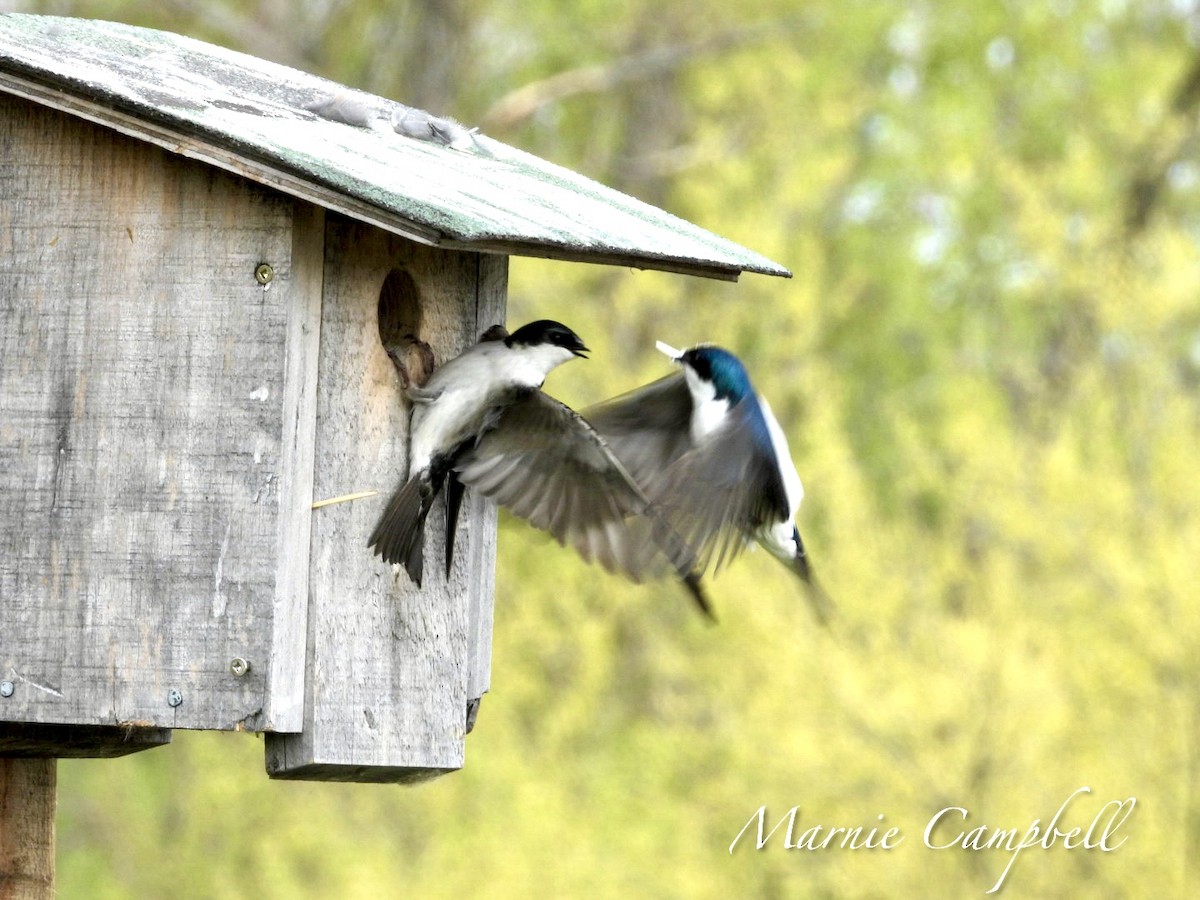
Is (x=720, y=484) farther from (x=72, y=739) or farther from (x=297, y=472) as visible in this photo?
(x=72, y=739)

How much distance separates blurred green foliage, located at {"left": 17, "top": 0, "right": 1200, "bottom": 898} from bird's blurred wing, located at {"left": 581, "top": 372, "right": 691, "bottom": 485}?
2383 millimetres

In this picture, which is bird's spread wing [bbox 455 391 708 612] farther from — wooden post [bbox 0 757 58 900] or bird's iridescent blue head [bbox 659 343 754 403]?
wooden post [bbox 0 757 58 900]

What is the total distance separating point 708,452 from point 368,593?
714mm

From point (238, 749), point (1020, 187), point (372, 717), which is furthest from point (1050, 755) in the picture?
point (372, 717)

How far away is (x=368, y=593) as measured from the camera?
9.18 feet

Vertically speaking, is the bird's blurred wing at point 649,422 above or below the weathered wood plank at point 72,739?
above

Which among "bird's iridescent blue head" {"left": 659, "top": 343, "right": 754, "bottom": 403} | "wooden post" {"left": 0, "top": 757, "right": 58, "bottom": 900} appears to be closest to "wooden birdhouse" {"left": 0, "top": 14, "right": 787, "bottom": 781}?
"wooden post" {"left": 0, "top": 757, "right": 58, "bottom": 900}

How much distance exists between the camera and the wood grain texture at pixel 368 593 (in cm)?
272

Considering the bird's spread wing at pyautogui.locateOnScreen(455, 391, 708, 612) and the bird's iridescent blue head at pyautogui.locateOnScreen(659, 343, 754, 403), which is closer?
the bird's spread wing at pyautogui.locateOnScreen(455, 391, 708, 612)

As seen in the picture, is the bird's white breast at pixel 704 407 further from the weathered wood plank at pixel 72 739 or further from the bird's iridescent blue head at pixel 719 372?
the weathered wood plank at pixel 72 739

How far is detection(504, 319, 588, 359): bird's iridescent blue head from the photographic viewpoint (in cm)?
298

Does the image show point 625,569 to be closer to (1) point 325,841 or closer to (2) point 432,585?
(2) point 432,585
